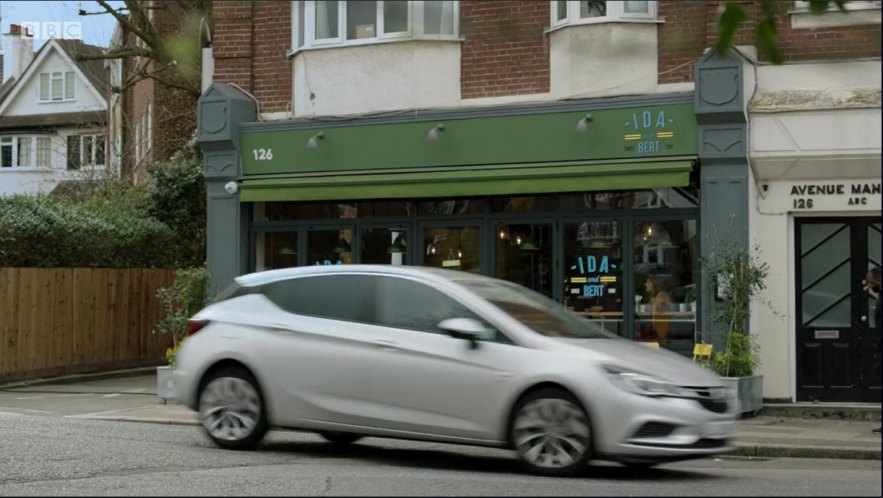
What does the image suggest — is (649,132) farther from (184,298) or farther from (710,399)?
(710,399)

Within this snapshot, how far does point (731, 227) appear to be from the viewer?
14719 mm

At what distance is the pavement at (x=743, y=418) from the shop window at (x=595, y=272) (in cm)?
258

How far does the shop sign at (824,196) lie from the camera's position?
47.3ft

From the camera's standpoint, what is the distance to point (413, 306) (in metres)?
9.45

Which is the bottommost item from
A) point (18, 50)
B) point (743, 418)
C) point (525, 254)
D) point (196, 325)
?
point (743, 418)

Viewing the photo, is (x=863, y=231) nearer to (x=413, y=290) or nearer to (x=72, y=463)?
(x=413, y=290)

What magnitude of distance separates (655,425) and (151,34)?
17239 mm

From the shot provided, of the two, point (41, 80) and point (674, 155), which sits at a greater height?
point (41, 80)

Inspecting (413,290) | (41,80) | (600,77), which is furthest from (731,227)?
(41,80)

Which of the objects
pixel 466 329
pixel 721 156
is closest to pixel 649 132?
pixel 721 156

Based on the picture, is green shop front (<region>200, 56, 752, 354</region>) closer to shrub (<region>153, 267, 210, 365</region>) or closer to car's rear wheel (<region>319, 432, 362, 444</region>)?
shrub (<region>153, 267, 210, 365</region>)

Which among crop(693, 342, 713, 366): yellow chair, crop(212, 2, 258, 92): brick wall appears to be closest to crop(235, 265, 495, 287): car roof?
crop(693, 342, 713, 366): yellow chair

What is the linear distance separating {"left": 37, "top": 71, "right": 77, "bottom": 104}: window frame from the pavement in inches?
1242

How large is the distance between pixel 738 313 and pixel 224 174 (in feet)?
26.9
